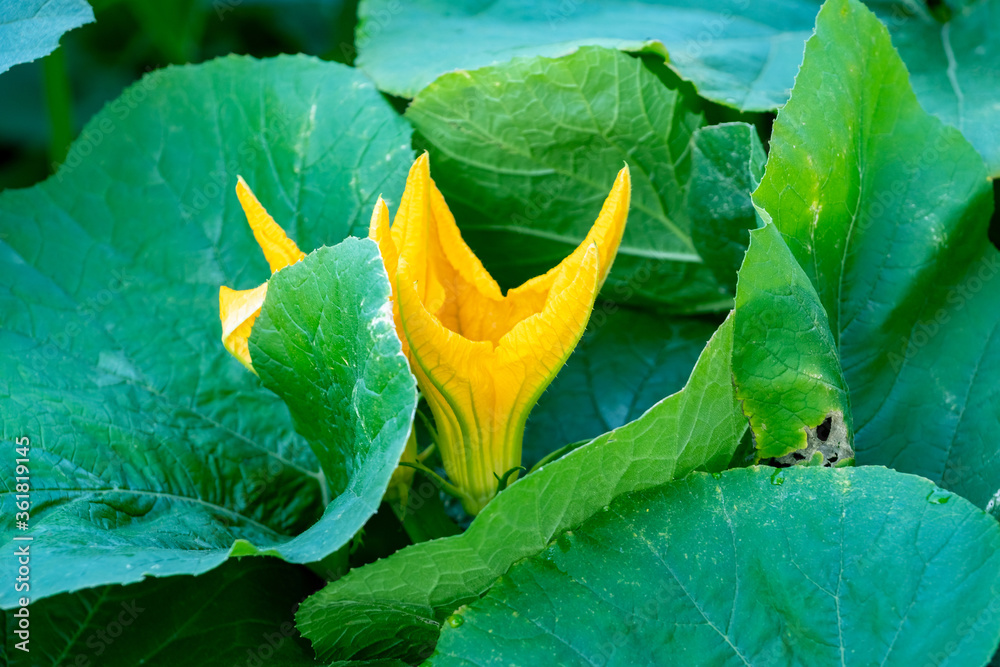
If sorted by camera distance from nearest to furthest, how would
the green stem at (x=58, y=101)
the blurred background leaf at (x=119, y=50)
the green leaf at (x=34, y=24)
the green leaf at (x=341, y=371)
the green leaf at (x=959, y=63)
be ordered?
the green leaf at (x=341, y=371) < the green leaf at (x=34, y=24) < the green leaf at (x=959, y=63) < the green stem at (x=58, y=101) < the blurred background leaf at (x=119, y=50)

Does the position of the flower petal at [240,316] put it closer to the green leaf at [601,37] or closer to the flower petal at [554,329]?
the flower petal at [554,329]

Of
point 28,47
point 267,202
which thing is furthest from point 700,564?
point 28,47

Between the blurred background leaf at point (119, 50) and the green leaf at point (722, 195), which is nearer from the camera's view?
the green leaf at point (722, 195)

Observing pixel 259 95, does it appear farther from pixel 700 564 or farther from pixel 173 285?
pixel 700 564

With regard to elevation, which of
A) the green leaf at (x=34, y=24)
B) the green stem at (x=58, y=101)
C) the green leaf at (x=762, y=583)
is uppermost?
the green leaf at (x=34, y=24)

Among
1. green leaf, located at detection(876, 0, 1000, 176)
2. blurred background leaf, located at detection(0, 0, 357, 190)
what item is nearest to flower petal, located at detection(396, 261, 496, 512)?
green leaf, located at detection(876, 0, 1000, 176)

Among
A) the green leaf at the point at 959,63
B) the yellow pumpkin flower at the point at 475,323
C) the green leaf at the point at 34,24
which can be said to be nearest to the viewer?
the yellow pumpkin flower at the point at 475,323

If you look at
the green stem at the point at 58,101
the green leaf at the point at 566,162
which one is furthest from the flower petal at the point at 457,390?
the green stem at the point at 58,101

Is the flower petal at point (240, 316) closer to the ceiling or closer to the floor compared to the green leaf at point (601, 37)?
closer to the floor
